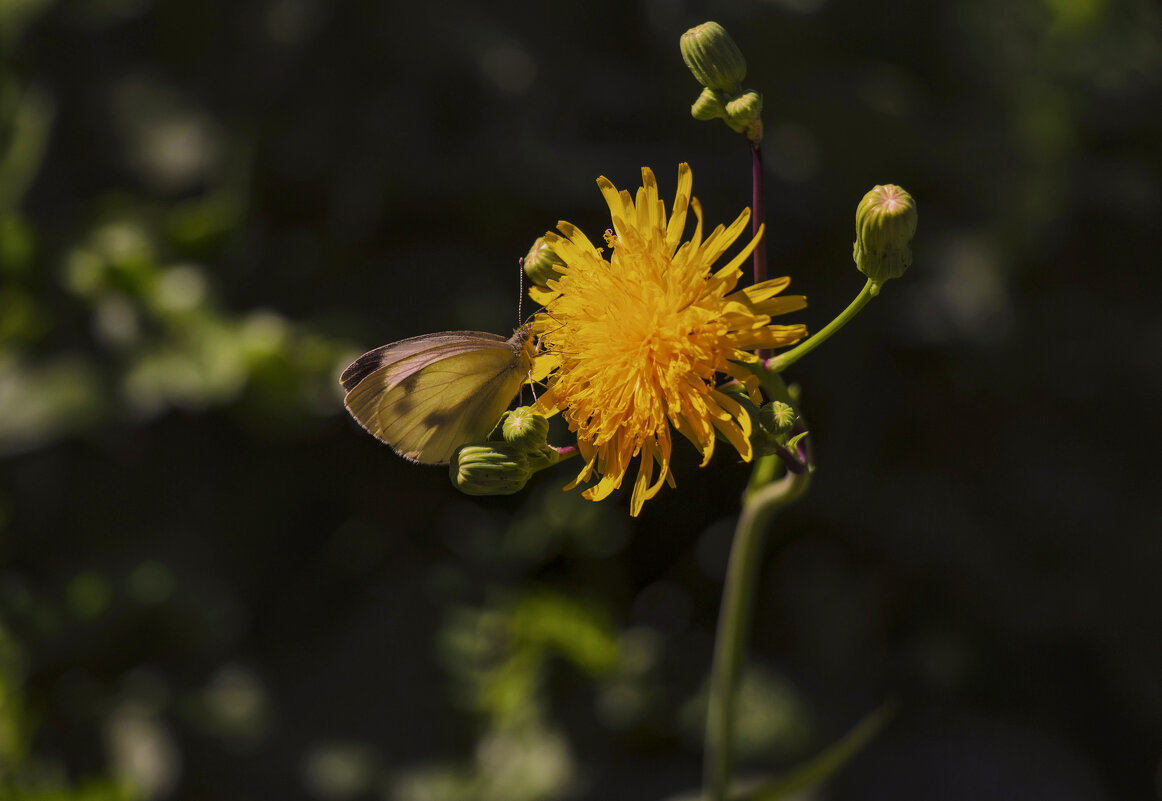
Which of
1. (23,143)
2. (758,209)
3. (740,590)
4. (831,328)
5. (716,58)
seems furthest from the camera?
(23,143)

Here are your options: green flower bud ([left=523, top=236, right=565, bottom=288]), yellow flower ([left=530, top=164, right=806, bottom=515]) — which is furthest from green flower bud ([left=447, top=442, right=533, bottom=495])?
green flower bud ([left=523, top=236, right=565, bottom=288])

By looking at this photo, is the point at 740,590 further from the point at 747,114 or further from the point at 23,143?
the point at 23,143

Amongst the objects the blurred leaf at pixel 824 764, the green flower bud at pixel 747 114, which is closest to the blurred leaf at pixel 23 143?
the green flower bud at pixel 747 114

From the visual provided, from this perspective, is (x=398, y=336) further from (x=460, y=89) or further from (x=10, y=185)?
(x=10, y=185)

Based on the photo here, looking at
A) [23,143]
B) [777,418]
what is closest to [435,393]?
[777,418]

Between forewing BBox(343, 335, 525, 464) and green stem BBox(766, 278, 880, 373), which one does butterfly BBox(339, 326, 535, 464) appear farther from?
green stem BBox(766, 278, 880, 373)

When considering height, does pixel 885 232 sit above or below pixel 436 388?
above

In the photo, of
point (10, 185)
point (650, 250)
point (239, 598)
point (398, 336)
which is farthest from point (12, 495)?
point (650, 250)
